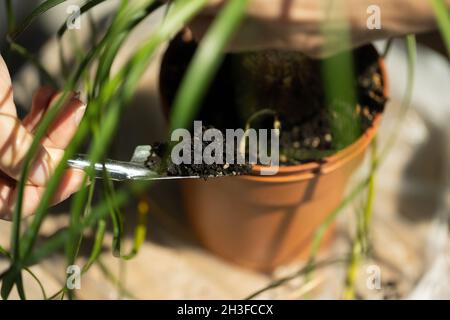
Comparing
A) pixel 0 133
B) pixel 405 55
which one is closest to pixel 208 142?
pixel 0 133

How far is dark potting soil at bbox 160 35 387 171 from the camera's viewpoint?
54 centimetres

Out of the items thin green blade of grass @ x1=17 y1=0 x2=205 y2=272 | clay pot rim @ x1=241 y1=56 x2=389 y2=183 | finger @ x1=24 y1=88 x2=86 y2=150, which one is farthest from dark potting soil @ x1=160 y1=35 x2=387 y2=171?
thin green blade of grass @ x1=17 y1=0 x2=205 y2=272

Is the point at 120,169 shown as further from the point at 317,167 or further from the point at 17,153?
the point at 317,167

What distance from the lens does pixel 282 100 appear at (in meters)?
0.56

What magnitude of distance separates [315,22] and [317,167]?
19 cm

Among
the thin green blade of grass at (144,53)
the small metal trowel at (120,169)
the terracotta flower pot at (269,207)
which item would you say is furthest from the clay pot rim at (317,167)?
the thin green blade of grass at (144,53)

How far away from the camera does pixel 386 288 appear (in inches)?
26.8

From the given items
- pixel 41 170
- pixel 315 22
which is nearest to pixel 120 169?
pixel 41 170

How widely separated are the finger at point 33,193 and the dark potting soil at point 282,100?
5.7 inches

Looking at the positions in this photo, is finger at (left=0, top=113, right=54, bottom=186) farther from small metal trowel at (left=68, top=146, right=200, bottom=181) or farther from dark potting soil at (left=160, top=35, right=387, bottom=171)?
dark potting soil at (left=160, top=35, right=387, bottom=171)

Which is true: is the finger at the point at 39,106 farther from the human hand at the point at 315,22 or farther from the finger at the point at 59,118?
the human hand at the point at 315,22

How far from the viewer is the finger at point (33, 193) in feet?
1.46
